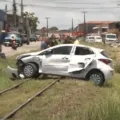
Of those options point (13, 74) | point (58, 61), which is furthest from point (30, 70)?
point (58, 61)

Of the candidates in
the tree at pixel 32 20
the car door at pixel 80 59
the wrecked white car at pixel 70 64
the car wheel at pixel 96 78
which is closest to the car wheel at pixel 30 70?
the wrecked white car at pixel 70 64

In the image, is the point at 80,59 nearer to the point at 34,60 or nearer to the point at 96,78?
the point at 96,78

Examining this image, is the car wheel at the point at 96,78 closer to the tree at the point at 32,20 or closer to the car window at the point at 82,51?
the car window at the point at 82,51

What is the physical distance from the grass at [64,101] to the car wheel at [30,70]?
0.82 metres

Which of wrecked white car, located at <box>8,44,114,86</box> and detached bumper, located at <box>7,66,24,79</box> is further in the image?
detached bumper, located at <box>7,66,24,79</box>

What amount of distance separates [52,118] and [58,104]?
2590 millimetres

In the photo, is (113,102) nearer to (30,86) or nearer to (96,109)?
(96,109)

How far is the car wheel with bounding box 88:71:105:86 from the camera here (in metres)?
18.9

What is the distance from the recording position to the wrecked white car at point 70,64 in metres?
19.0

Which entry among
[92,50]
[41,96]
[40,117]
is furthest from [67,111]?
[92,50]

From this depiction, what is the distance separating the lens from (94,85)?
60.2 feet

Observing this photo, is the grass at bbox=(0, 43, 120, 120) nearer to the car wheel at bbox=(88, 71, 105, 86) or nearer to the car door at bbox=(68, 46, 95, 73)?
the car wheel at bbox=(88, 71, 105, 86)

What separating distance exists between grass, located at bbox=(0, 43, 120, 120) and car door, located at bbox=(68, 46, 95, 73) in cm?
59

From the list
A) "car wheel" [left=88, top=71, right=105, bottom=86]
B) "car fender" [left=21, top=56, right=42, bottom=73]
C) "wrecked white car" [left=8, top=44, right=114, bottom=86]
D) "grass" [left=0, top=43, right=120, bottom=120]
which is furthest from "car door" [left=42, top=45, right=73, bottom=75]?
"car wheel" [left=88, top=71, right=105, bottom=86]
